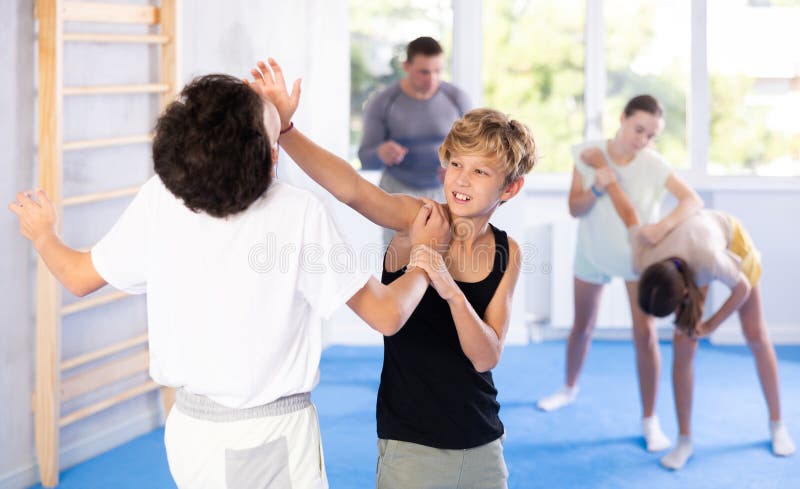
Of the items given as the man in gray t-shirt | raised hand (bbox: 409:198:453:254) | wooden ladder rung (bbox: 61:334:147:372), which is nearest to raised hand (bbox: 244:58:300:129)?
raised hand (bbox: 409:198:453:254)

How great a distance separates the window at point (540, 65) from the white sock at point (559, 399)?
1936mm

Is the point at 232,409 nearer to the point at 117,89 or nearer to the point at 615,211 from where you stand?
the point at 117,89

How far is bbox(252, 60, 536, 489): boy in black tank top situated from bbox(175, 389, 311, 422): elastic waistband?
1.04 ft

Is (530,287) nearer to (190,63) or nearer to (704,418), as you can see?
(704,418)

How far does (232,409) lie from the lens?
1.64 m

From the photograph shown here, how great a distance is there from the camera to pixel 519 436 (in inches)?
158

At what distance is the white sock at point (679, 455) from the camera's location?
3641 millimetres

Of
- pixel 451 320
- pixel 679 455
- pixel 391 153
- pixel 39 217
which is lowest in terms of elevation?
pixel 679 455

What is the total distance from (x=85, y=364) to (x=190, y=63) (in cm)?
139

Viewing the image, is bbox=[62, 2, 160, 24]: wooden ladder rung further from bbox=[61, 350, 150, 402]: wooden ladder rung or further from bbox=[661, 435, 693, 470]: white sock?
bbox=[661, 435, 693, 470]: white sock

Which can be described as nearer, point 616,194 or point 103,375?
point 103,375

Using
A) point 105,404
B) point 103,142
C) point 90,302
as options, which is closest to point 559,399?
point 105,404

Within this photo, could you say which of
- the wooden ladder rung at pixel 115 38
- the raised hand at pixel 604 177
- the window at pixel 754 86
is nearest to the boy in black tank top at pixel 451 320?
the wooden ladder rung at pixel 115 38

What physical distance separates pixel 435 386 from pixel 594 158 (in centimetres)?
237
